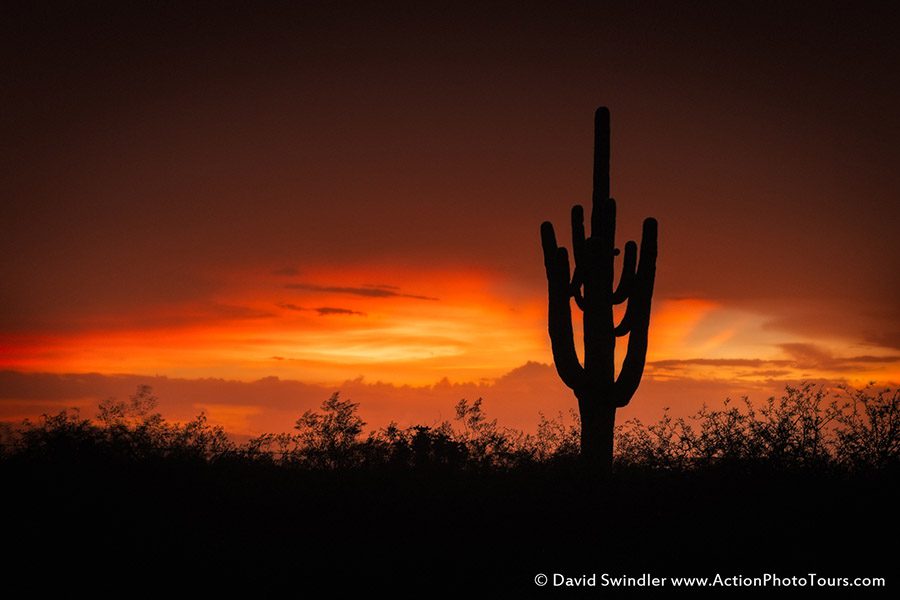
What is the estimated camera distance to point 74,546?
8.25 meters

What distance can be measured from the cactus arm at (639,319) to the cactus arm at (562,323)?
67 centimetres

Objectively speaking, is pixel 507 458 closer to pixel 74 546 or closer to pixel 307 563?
pixel 307 563

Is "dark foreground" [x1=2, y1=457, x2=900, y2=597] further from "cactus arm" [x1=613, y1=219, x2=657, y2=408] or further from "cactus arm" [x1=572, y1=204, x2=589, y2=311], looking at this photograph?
"cactus arm" [x1=572, y1=204, x2=589, y2=311]

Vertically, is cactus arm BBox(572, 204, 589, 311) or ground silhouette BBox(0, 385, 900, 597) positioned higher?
cactus arm BBox(572, 204, 589, 311)

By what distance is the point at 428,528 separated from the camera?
877 cm

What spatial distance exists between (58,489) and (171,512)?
161 cm

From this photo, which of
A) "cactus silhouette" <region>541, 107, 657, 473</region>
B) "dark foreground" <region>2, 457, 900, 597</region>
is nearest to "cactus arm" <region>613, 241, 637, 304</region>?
"cactus silhouette" <region>541, 107, 657, 473</region>

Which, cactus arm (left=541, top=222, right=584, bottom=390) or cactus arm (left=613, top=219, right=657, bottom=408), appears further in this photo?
cactus arm (left=541, top=222, right=584, bottom=390)

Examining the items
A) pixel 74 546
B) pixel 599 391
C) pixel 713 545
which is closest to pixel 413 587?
pixel 713 545

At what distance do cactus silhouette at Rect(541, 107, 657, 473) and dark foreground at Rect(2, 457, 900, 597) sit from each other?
1839 millimetres

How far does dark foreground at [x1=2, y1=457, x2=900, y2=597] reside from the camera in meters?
7.55

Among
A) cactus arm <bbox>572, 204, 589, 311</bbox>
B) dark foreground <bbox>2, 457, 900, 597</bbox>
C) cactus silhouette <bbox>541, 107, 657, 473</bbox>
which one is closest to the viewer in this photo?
dark foreground <bbox>2, 457, 900, 597</bbox>

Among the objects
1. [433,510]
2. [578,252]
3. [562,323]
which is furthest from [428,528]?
[578,252]

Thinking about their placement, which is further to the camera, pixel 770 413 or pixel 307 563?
pixel 770 413
